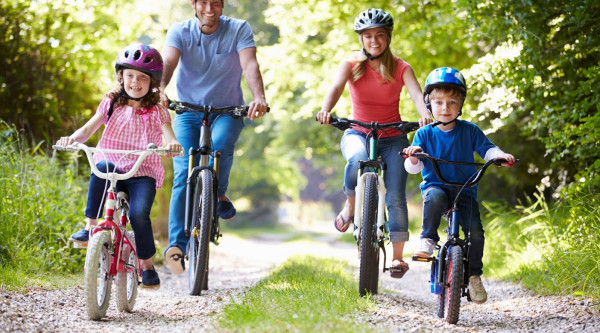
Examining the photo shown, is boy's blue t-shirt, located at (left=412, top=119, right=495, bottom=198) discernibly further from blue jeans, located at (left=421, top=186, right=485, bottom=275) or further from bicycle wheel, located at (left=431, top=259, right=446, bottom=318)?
bicycle wheel, located at (left=431, top=259, right=446, bottom=318)

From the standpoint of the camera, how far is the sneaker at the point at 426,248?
5.14 meters

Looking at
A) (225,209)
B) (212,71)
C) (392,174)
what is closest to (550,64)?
(392,174)

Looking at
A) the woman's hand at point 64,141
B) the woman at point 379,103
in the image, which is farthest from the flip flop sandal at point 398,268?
the woman's hand at point 64,141

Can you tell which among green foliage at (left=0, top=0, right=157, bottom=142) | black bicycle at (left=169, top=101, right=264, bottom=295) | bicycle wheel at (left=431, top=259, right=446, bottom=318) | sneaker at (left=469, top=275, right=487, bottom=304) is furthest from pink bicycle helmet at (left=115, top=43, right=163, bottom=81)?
green foliage at (left=0, top=0, right=157, bottom=142)

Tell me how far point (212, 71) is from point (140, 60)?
1050mm

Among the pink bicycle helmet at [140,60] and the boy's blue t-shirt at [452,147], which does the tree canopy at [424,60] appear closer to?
the boy's blue t-shirt at [452,147]

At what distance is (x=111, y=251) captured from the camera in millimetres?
4938

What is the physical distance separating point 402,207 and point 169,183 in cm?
768

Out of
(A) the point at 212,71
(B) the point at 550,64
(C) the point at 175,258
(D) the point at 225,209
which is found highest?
(B) the point at 550,64

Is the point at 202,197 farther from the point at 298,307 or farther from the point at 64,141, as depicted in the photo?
the point at 298,307

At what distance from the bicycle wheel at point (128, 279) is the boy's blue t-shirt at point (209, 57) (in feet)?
5.00

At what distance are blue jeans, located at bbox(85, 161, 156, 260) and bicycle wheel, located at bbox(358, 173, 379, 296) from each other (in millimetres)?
1513

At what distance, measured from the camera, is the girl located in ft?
17.2

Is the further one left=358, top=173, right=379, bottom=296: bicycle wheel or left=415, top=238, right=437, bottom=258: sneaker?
left=358, top=173, right=379, bottom=296: bicycle wheel
